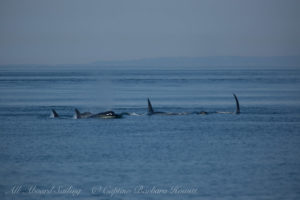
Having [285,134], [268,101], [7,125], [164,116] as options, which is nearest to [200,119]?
[164,116]

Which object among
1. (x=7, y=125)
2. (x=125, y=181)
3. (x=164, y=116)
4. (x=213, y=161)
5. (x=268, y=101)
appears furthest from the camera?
(x=268, y=101)

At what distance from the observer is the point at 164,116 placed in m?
47.8

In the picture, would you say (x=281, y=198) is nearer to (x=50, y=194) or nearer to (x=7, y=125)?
(x=50, y=194)

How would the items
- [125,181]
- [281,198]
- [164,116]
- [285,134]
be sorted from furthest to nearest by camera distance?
1. [164,116]
2. [285,134]
3. [125,181]
4. [281,198]

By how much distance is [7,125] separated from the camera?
4366 cm

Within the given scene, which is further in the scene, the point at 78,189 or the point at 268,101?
the point at 268,101

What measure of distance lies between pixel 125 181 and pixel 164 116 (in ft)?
75.2

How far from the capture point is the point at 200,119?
1793 inches

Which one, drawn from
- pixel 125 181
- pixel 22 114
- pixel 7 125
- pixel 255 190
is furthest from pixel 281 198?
pixel 22 114

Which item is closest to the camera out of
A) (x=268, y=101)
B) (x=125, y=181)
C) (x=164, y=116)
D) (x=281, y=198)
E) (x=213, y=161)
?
(x=281, y=198)

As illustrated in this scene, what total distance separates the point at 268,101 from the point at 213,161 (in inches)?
A: 1439

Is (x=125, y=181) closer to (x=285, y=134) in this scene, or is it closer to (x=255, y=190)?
(x=255, y=190)

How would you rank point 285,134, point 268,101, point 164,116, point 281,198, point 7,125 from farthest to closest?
point 268,101, point 164,116, point 7,125, point 285,134, point 281,198

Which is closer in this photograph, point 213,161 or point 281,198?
point 281,198
